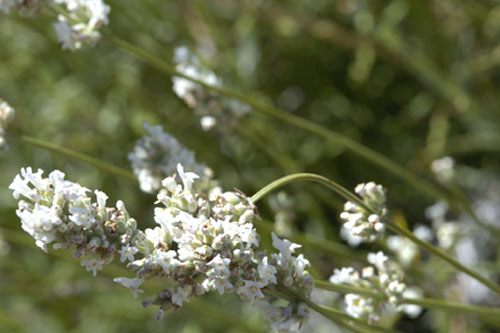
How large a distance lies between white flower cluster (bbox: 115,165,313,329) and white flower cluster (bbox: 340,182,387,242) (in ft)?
0.61

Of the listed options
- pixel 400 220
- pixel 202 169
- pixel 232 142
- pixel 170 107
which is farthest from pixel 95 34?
pixel 170 107

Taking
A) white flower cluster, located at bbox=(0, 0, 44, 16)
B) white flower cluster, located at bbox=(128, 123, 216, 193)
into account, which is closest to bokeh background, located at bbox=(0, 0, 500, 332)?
white flower cluster, located at bbox=(128, 123, 216, 193)

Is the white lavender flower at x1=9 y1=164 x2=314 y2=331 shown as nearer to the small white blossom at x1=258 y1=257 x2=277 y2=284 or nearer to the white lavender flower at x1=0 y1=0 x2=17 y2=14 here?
the small white blossom at x1=258 y1=257 x2=277 y2=284

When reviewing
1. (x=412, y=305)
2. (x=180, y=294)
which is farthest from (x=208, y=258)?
(x=412, y=305)

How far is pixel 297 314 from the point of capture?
834 millimetres

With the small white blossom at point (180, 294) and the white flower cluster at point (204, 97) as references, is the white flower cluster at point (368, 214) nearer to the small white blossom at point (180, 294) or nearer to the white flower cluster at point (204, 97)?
the small white blossom at point (180, 294)

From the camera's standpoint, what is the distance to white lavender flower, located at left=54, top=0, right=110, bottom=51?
1.17 meters

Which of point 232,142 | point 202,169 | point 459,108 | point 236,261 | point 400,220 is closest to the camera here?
point 236,261

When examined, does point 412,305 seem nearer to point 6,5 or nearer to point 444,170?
point 444,170

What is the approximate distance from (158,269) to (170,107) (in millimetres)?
1420

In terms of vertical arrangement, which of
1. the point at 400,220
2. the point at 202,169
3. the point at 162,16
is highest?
the point at 162,16

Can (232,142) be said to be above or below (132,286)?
above

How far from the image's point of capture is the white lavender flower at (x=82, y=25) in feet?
3.84

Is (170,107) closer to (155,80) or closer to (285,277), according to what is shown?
(155,80)
